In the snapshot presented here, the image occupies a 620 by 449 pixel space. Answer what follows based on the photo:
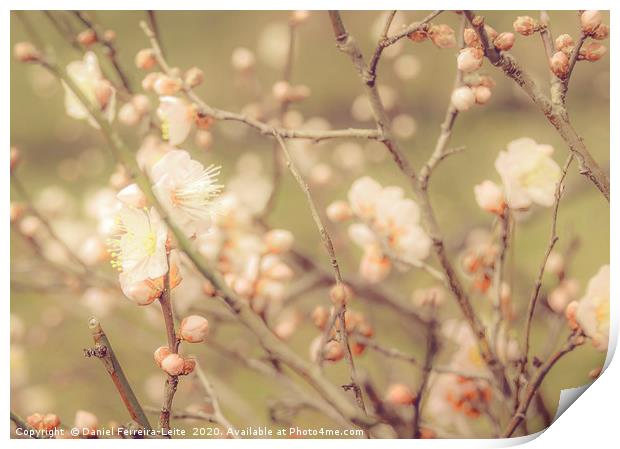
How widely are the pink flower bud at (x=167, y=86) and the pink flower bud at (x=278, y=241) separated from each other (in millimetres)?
208

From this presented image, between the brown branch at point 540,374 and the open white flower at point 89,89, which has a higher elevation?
the open white flower at point 89,89

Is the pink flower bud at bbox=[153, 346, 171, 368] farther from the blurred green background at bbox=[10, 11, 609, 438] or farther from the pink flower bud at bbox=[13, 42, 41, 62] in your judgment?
the pink flower bud at bbox=[13, 42, 41, 62]

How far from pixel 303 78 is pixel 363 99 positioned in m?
0.09

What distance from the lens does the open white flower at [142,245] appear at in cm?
61

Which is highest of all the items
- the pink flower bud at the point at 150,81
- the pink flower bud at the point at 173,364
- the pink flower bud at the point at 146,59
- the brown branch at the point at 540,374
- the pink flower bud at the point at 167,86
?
the pink flower bud at the point at 146,59

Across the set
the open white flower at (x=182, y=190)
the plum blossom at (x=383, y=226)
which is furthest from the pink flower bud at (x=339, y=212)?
the open white flower at (x=182, y=190)

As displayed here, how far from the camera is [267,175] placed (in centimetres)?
86

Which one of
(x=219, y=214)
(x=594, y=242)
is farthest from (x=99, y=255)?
(x=594, y=242)

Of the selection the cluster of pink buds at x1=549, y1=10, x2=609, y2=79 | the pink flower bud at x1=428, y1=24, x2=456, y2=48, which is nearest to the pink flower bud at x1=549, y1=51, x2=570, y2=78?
the cluster of pink buds at x1=549, y1=10, x2=609, y2=79

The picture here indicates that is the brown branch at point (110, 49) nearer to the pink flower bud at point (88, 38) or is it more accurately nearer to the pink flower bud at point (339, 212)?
the pink flower bud at point (88, 38)

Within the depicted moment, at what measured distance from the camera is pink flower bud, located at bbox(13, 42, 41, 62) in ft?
2.50

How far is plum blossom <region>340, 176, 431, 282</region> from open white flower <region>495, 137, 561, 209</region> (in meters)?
0.11

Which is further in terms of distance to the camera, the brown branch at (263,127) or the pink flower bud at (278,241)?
the pink flower bud at (278,241)
